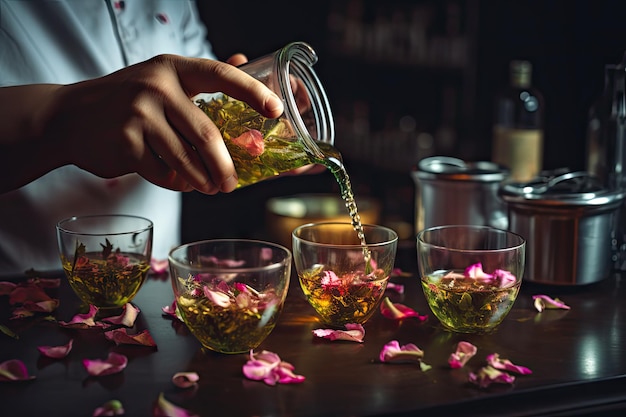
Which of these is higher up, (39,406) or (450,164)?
(450,164)

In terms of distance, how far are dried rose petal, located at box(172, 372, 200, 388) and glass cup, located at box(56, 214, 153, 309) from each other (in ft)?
1.01

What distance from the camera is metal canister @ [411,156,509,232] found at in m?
1.60

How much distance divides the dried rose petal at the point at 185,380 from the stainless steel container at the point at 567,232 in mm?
704

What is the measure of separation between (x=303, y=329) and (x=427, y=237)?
0.27m

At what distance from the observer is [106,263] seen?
4.22 feet

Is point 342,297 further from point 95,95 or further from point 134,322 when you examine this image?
point 95,95

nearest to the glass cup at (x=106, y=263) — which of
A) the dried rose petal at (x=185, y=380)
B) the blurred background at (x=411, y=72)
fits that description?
the dried rose petal at (x=185, y=380)

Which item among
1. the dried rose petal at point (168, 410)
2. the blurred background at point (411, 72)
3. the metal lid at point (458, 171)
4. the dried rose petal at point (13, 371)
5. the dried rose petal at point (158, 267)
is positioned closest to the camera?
the dried rose petal at point (168, 410)

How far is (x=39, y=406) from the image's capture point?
933 millimetres

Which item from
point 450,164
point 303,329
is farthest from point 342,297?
point 450,164

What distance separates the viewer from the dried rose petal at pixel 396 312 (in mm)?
1250

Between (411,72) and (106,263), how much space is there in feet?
7.44

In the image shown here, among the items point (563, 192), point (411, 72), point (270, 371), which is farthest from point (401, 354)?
point (411, 72)

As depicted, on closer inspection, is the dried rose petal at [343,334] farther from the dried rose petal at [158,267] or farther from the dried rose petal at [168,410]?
the dried rose petal at [158,267]
